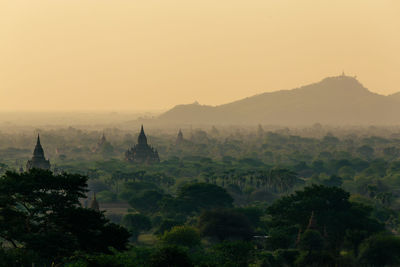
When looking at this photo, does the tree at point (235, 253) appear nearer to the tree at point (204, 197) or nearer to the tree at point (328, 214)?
the tree at point (328, 214)

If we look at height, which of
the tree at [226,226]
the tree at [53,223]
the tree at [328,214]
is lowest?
the tree at [226,226]

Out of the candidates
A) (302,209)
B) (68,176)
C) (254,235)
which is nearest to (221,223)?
(254,235)

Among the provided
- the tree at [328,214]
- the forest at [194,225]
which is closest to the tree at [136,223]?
the forest at [194,225]

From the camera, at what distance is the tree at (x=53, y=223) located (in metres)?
49.5

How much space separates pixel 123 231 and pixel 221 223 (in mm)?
41513

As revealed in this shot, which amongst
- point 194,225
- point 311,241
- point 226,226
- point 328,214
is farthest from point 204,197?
point 311,241

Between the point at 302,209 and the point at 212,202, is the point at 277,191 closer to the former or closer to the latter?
the point at 212,202

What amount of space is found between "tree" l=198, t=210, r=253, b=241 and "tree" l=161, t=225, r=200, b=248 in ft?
27.5

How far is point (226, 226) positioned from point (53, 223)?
45.0 meters

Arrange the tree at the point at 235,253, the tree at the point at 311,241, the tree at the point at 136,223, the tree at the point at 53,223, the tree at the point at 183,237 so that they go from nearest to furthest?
the tree at the point at 53,223, the tree at the point at 235,253, the tree at the point at 311,241, the tree at the point at 183,237, the tree at the point at 136,223

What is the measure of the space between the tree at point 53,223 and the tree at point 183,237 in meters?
30.6

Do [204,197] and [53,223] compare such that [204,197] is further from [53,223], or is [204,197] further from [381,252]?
[53,223]

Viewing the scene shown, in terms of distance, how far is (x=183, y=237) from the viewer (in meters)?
84.2

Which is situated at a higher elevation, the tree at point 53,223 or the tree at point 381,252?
the tree at point 53,223
